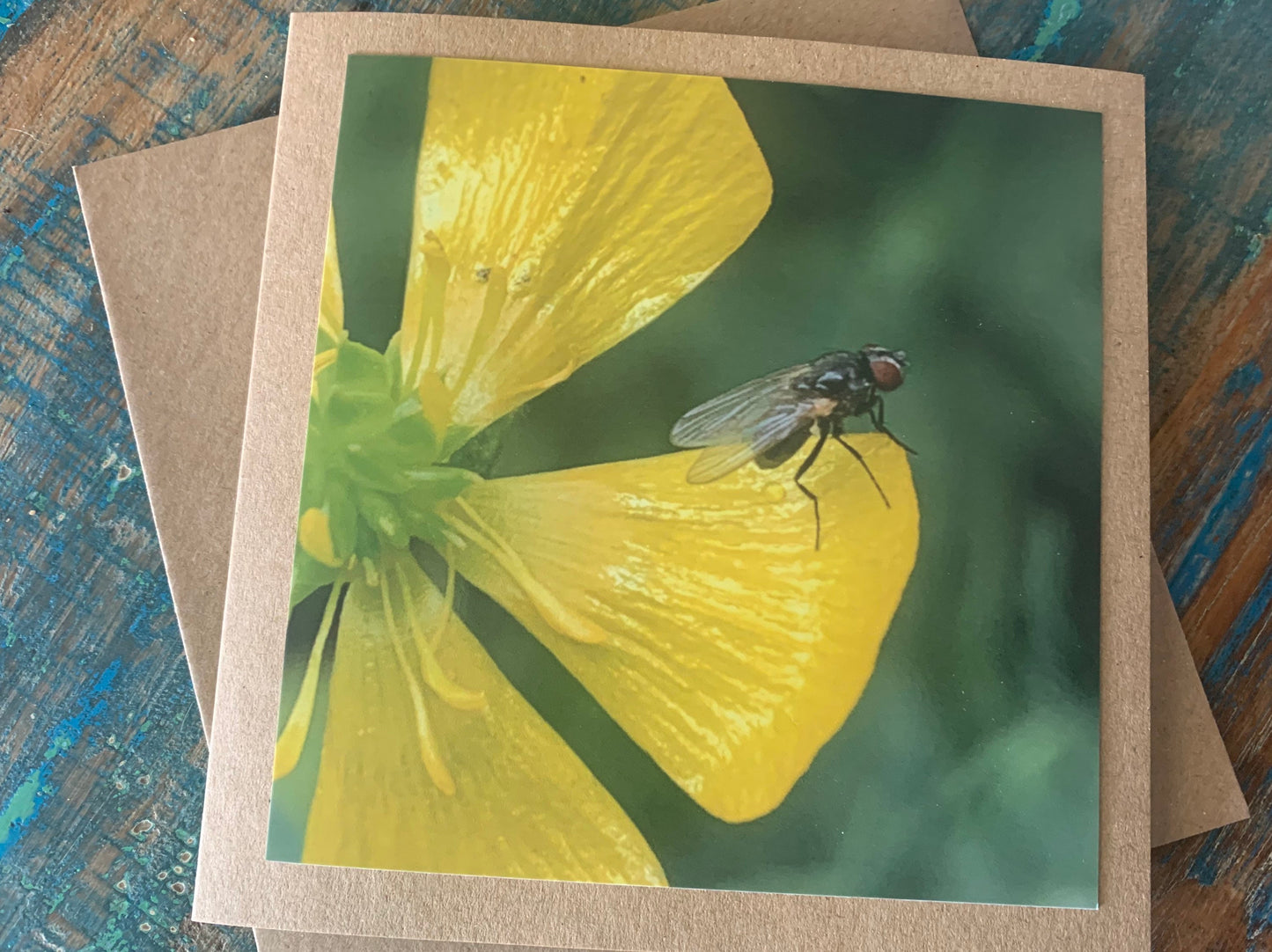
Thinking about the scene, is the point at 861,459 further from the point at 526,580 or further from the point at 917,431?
the point at 526,580

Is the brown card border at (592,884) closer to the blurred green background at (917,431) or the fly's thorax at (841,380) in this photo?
the blurred green background at (917,431)

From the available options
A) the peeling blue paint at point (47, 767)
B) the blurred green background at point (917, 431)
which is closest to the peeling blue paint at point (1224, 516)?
the blurred green background at point (917, 431)

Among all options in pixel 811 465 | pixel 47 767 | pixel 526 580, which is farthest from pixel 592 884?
pixel 47 767

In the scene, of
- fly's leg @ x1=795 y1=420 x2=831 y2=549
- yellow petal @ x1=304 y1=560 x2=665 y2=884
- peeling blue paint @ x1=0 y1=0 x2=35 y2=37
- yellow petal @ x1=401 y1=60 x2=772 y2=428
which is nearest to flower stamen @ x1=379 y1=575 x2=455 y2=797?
yellow petal @ x1=304 y1=560 x2=665 y2=884

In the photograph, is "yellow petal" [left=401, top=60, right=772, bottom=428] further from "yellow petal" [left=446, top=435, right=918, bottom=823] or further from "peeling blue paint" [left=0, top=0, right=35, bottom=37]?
"peeling blue paint" [left=0, top=0, right=35, bottom=37]

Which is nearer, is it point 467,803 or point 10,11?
point 467,803

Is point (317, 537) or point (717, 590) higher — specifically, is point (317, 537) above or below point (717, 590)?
below

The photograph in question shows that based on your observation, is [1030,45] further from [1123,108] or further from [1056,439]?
[1056,439]
